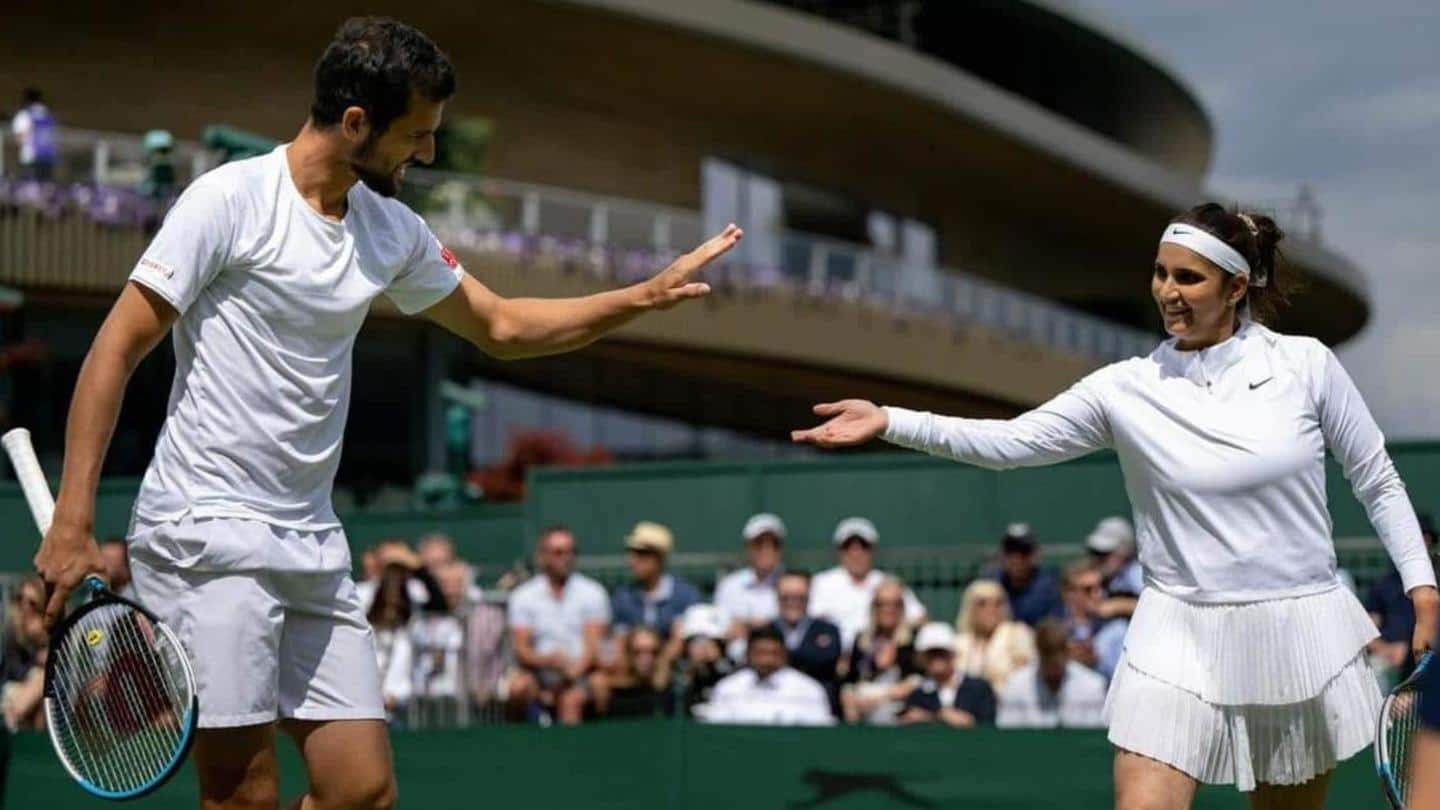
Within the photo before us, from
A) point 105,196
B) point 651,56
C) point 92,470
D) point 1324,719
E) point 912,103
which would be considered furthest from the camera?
point 912,103

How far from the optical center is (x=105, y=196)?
90.0ft

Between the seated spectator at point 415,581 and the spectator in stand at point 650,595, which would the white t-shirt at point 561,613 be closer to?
the spectator in stand at point 650,595

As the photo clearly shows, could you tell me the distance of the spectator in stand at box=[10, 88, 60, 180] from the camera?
84.8 feet

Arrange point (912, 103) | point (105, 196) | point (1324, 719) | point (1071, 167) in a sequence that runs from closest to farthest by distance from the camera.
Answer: point (1324, 719), point (105, 196), point (912, 103), point (1071, 167)

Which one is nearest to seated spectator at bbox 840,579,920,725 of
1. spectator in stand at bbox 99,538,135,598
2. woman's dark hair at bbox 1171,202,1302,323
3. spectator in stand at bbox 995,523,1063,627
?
spectator in stand at bbox 995,523,1063,627

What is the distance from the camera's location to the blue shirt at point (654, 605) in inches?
553

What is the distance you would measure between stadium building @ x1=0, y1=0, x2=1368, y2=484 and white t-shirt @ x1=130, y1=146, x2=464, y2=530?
20.8 metres

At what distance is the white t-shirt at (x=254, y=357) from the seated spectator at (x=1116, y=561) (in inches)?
300

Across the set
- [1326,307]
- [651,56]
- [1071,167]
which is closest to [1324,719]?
[651,56]

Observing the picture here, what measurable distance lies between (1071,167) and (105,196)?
75.6 ft

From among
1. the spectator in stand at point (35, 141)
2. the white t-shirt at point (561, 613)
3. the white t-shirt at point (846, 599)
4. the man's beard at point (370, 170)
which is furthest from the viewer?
the spectator in stand at point (35, 141)

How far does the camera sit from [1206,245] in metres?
6.32

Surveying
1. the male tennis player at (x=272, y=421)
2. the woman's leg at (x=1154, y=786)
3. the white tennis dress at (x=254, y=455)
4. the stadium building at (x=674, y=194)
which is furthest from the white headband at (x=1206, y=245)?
the stadium building at (x=674, y=194)

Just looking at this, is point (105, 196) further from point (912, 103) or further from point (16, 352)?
point (912, 103)
